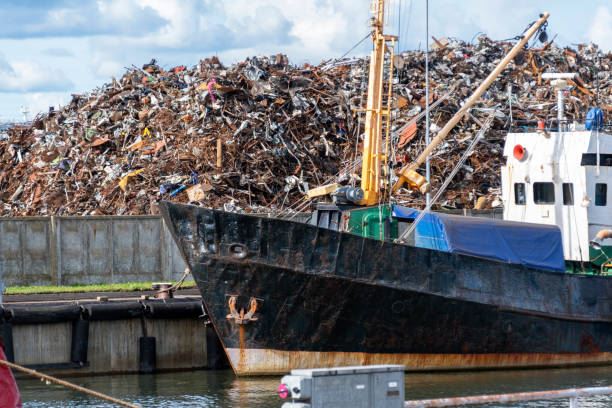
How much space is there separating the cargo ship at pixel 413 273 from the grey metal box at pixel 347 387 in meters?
10.5

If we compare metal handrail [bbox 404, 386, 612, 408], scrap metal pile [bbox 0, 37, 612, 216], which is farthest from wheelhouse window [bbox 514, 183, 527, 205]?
metal handrail [bbox 404, 386, 612, 408]

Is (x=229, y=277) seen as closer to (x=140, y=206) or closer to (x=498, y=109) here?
(x=140, y=206)

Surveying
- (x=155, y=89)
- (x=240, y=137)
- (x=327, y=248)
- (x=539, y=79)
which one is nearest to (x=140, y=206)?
(x=240, y=137)

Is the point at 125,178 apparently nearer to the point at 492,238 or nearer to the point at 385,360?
the point at 385,360

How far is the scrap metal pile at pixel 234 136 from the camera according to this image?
31500 mm

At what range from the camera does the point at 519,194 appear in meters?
23.4

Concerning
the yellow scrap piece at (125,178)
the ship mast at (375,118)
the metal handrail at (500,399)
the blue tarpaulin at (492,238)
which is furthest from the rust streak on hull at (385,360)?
the yellow scrap piece at (125,178)

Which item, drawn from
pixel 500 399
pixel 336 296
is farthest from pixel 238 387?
pixel 500 399

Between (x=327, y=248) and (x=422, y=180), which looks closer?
(x=327, y=248)

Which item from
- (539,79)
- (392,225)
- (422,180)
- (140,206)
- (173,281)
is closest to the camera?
(392,225)

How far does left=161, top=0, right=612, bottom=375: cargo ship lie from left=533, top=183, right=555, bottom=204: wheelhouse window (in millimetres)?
29

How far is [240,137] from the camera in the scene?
32.3 metres

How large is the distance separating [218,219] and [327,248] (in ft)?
6.11

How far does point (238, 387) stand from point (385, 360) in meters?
2.68
